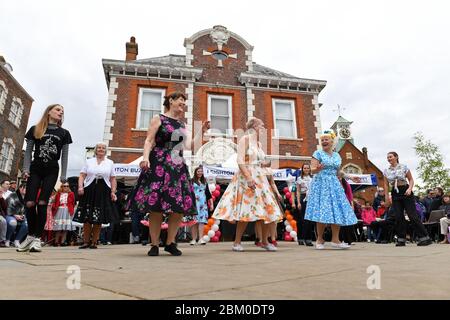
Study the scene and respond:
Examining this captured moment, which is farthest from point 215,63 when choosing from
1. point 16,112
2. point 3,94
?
point 16,112

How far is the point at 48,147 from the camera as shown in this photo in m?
4.76

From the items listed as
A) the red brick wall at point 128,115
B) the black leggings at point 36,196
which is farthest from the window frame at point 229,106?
the black leggings at point 36,196

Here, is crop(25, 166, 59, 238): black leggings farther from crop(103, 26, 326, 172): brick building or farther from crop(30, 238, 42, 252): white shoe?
crop(103, 26, 326, 172): brick building

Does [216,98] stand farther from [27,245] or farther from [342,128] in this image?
[342,128]

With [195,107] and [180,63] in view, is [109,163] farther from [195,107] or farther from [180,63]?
[180,63]

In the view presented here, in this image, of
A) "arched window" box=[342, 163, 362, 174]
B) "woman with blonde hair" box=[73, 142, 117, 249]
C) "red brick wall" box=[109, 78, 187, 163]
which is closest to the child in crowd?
"woman with blonde hair" box=[73, 142, 117, 249]

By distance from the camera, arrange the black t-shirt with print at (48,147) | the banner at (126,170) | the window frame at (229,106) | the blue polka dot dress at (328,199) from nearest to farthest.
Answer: the black t-shirt with print at (48,147), the blue polka dot dress at (328,199), the banner at (126,170), the window frame at (229,106)

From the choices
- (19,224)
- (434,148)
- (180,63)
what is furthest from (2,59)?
(434,148)

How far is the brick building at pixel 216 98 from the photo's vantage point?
585 inches

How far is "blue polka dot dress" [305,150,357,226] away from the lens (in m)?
5.65

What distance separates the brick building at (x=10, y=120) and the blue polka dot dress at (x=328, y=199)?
20.5 meters

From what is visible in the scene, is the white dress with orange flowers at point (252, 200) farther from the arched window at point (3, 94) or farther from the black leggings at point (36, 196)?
the arched window at point (3, 94)
